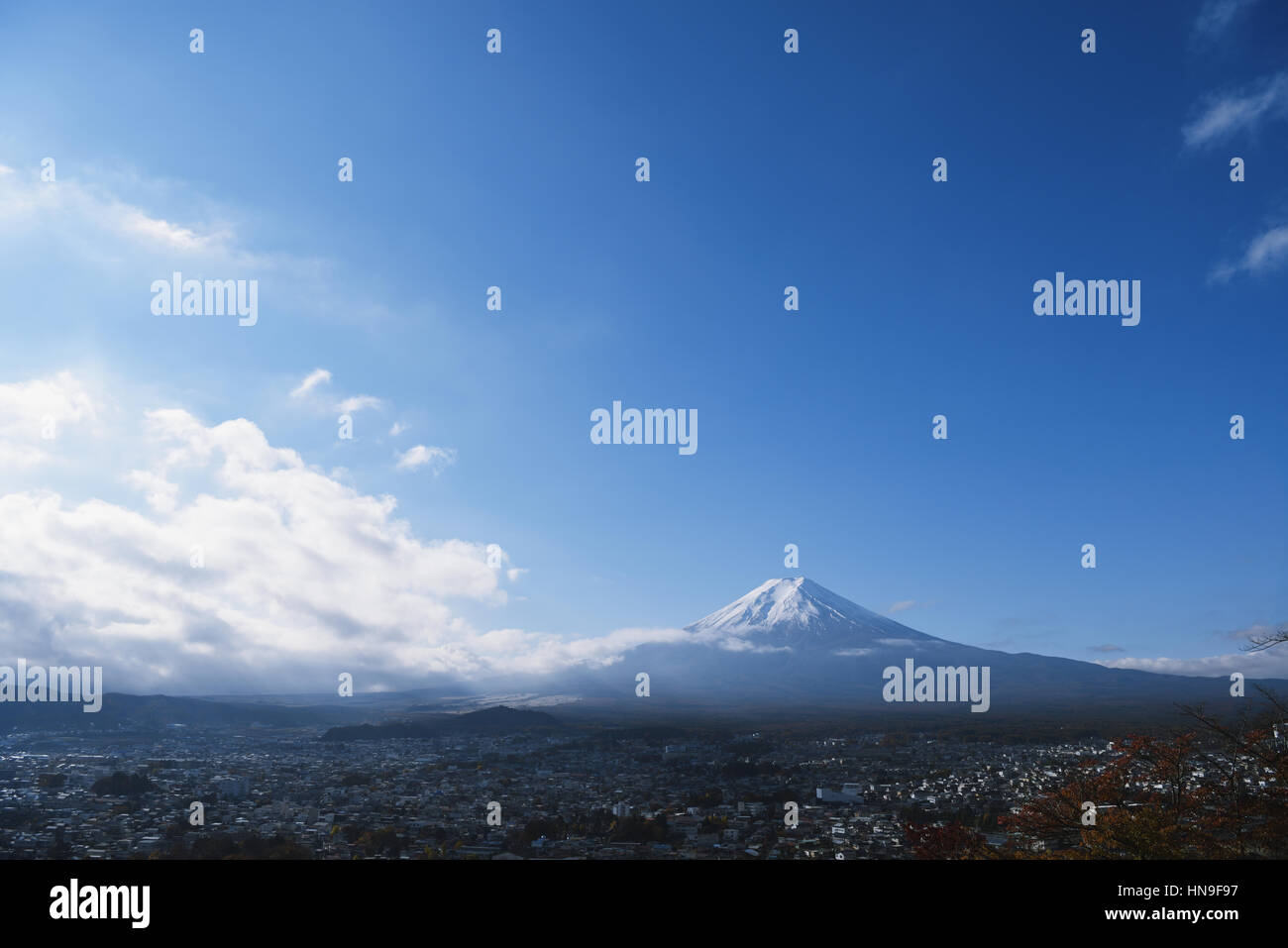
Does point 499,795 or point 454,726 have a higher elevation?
point 499,795

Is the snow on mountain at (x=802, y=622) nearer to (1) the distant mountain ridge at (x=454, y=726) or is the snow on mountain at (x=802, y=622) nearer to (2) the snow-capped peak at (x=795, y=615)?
(2) the snow-capped peak at (x=795, y=615)

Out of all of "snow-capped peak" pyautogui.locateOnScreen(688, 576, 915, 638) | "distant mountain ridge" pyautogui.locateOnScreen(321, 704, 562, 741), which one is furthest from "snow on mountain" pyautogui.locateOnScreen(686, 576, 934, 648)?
"distant mountain ridge" pyautogui.locateOnScreen(321, 704, 562, 741)

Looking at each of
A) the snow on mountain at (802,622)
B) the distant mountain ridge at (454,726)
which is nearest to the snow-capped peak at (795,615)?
the snow on mountain at (802,622)

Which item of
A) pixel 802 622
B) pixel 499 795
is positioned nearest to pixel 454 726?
Result: pixel 499 795

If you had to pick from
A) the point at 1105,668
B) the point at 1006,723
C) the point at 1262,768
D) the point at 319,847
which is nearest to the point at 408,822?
the point at 319,847

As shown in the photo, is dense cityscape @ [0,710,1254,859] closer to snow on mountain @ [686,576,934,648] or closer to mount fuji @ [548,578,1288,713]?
mount fuji @ [548,578,1288,713]

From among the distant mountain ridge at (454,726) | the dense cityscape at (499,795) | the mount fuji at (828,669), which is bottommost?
the mount fuji at (828,669)

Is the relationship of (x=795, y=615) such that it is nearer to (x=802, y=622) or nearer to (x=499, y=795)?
(x=802, y=622)

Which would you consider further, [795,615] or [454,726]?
[795,615]
